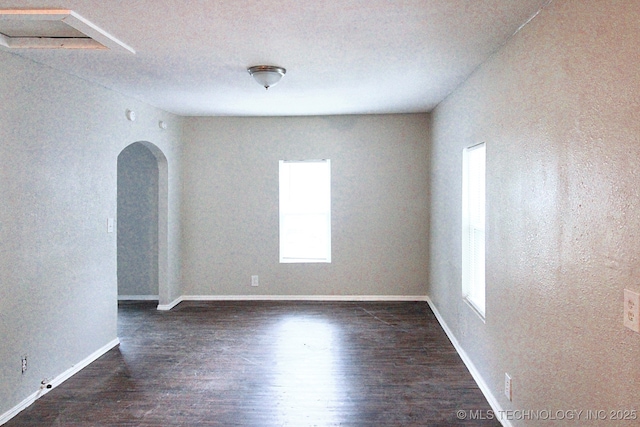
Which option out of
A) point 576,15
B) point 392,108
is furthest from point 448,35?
point 392,108

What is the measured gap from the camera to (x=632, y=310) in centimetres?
141

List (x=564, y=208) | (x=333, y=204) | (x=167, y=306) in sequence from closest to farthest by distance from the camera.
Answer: (x=564, y=208)
(x=167, y=306)
(x=333, y=204)

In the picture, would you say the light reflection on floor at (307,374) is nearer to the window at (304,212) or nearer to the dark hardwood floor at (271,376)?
the dark hardwood floor at (271,376)

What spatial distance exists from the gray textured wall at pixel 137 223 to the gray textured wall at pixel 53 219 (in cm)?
151

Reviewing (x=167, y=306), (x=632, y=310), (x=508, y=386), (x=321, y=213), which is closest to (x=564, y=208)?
(x=632, y=310)

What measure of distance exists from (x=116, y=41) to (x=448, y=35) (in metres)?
1.99

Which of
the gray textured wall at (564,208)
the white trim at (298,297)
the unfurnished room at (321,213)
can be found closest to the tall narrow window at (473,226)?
the unfurnished room at (321,213)

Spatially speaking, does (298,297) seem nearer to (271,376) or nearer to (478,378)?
(271,376)

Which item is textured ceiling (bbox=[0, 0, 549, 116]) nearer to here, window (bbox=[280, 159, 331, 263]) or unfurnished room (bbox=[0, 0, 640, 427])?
unfurnished room (bbox=[0, 0, 640, 427])

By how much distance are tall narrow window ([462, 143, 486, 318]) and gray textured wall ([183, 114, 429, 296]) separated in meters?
1.78

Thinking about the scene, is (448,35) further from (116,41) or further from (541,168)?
(116,41)

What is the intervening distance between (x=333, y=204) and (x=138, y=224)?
8.46 ft

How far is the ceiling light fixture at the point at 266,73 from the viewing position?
3.18 metres

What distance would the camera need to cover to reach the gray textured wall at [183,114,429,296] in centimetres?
552
